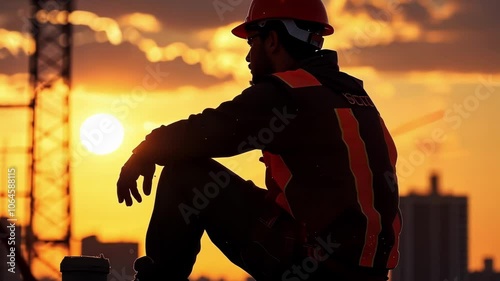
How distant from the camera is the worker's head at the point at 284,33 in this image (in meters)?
5.90

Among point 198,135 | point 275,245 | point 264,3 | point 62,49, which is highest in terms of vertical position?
point 62,49

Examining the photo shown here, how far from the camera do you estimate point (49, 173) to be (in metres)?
42.3

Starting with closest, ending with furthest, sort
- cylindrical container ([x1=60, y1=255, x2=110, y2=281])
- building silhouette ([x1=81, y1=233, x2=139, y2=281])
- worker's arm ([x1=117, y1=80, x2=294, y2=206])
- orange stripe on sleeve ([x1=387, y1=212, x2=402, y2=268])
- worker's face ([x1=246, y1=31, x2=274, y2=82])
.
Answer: worker's arm ([x1=117, y1=80, x2=294, y2=206]) → orange stripe on sleeve ([x1=387, y1=212, x2=402, y2=268]) → cylindrical container ([x1=60, y1=255, x2=110, y2=281]) → worker's face ([x1=246, y1=31, x2=274, y2=82]) → building silhouette ([x1=81, y1=233, x2=139, y2=281])

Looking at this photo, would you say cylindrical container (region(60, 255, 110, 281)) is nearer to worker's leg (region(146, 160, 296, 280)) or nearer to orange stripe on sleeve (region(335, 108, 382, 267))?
worker's leg (region(146, 160, 296, 280))

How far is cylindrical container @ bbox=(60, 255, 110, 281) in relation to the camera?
583 centimetres

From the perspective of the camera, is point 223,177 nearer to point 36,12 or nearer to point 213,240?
point 213,240

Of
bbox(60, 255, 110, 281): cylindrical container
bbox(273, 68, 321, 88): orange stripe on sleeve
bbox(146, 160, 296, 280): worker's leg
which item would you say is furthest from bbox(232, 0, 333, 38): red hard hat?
bbox(60, 255, 110, 281): cylindrical container

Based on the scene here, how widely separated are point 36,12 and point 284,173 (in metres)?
38.6

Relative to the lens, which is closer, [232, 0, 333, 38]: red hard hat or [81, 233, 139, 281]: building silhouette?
[232, 0, 333, 38]: red hard hat

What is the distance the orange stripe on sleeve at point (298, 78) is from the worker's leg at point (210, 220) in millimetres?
490

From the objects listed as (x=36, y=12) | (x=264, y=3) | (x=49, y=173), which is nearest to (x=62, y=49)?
(x=36, y=12)
